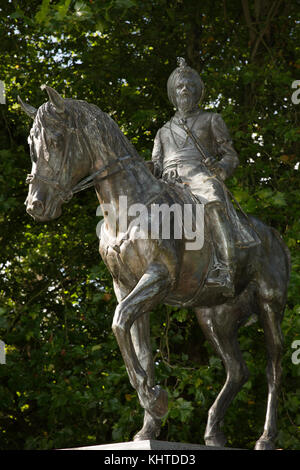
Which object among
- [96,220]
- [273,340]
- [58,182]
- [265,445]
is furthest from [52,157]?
[96,220]

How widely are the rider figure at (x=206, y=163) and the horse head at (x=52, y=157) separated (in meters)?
1.01

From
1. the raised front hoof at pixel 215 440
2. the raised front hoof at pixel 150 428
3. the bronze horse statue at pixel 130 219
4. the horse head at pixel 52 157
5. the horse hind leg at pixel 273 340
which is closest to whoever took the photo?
the bronze horse statue at pixel 130 219

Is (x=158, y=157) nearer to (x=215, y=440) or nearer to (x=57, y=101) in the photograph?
(x=57, y=101)

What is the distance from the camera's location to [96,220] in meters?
9.95

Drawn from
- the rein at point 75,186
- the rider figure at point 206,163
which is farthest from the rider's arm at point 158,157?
the rein at point 75,186

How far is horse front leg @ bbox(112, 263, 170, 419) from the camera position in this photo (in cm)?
500

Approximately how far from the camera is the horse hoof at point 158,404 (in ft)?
16.6

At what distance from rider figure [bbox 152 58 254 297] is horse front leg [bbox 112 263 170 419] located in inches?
28.6

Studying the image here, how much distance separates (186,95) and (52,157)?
59.7 inches

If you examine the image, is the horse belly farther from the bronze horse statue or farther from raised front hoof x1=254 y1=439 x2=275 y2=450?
raised front hoof x1=254 y1=439 x2=275 y2=450

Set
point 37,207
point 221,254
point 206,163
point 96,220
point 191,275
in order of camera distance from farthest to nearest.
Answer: point 96,220
point 206,163
point 221,254
point 191,275
point 37,207

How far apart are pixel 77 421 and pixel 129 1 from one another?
507 centimetres

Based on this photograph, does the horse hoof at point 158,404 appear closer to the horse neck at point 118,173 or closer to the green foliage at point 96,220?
the horse neck at point 118,173

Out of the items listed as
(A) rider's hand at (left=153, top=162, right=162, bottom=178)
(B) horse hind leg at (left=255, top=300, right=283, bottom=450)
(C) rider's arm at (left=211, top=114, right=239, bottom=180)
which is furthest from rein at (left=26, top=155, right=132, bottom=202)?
(B) horse hind leg at (left=255, top=300, right=283, bottom=450)
